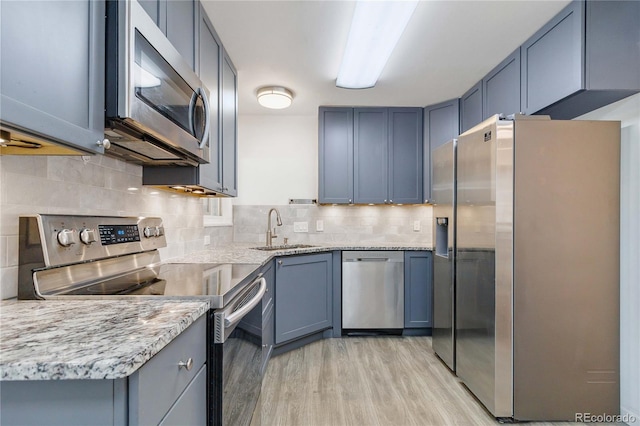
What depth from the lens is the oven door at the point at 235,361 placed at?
3.54 feet

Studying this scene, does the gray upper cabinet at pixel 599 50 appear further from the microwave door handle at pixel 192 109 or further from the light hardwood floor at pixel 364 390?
the microwave door handle at pixel 192 109

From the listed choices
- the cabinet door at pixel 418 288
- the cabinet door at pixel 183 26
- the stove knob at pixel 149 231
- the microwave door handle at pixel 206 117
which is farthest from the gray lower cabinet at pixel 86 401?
the cabinet door at pixel 418 288

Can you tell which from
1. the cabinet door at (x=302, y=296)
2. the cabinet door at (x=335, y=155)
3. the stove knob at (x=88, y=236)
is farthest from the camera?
the cabinet door at (x=335, y=155)

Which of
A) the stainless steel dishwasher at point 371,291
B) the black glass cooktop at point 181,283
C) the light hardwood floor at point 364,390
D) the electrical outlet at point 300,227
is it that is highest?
the electrical outlet at point 300,227

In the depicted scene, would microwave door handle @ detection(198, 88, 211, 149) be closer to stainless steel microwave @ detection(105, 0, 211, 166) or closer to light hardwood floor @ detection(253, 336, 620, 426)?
stainless steel microwave @ detection(105, 0, 211, 166)

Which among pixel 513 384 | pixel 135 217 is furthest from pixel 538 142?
pixel 135 217

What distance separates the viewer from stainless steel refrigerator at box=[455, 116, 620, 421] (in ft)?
5.81

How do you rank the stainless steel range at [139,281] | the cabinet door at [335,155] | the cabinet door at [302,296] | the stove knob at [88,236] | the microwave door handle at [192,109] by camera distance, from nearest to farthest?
the stainless steel range at [139,281] → the stove knob at [88,236] → the microwave door handle at [192,109] → the cabinet door at [302,296] → the cabinet door at [335,155]

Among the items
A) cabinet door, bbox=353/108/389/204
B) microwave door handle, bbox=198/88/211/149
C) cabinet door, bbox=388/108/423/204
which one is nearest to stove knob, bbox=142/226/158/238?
microwave door handle, bbox=198/88/211/149

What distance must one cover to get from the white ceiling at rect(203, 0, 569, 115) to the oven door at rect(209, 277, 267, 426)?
1.57 metres

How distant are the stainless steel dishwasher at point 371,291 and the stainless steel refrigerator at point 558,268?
4.37 feet

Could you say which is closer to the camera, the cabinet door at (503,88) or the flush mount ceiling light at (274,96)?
the cabinet door at (503,88)

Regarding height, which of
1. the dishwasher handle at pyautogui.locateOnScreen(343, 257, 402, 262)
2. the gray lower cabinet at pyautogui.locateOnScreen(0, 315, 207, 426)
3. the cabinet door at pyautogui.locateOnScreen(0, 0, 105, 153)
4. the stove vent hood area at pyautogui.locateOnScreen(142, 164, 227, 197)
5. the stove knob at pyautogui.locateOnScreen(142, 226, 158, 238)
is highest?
the cabinet door at pyautogui.locateOnScreen(0, 0, 105, 153)

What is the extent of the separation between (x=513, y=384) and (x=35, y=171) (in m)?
2.43
